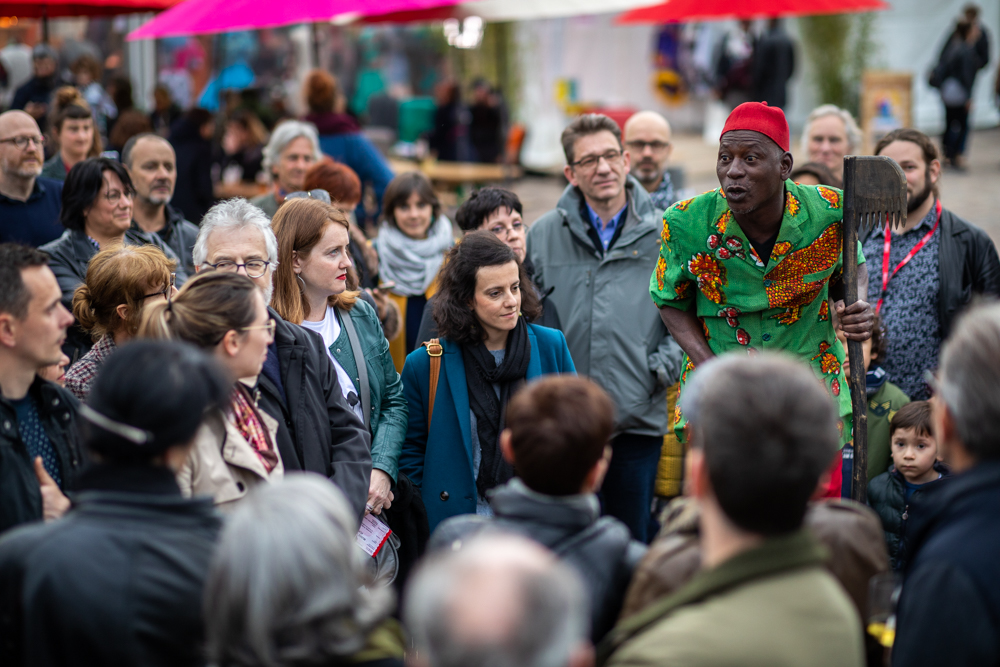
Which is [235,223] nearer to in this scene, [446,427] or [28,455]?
[446,427]

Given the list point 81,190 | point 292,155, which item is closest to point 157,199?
point 81,190

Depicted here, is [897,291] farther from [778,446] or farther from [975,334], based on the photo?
[778,446]

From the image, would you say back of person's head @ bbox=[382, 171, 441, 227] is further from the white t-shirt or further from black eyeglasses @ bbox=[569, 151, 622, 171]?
the white t-shirt

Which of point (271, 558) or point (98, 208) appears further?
point (98, 208)

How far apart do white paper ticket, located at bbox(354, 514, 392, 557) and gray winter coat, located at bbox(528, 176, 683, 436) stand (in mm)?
1342

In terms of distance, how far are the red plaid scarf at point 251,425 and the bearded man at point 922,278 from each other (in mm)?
3196

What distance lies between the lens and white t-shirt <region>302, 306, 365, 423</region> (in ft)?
12.1

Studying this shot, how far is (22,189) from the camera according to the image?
227 inches

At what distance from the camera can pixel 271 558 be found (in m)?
1.79

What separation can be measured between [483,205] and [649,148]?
1.85 meters

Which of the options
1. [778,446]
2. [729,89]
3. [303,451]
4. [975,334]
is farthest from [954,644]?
[729,89]

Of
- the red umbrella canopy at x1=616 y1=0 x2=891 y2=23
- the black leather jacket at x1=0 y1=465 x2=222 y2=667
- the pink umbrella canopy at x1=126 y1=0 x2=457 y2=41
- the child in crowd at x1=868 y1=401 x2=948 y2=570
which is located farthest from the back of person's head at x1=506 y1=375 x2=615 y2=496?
the red umbrella canopy at x1=616 y1=0 x2=891 y2=23

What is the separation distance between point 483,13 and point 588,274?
5.25 m

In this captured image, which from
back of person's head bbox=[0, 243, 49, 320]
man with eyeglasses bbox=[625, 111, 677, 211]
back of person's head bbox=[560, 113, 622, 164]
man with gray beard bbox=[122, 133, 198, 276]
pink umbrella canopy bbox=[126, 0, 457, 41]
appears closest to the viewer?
back of person's head bbox=[0, 243, 49, 320]
